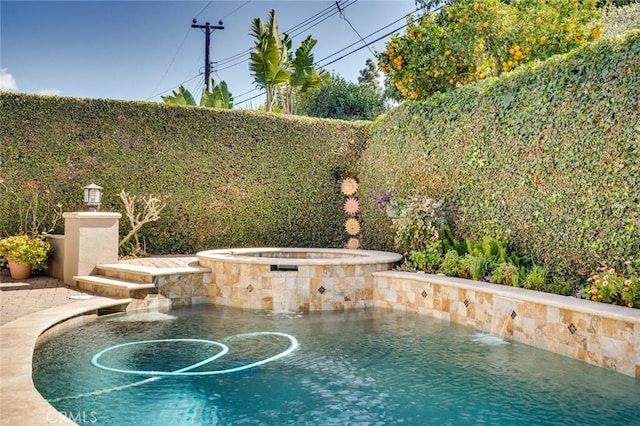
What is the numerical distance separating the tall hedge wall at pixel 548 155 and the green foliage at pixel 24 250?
683 centimetres

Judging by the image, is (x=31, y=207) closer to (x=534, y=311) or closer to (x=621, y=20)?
(x=534, y=311)

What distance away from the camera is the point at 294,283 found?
7.41 m

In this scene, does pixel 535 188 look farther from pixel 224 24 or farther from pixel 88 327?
pixel 224 24

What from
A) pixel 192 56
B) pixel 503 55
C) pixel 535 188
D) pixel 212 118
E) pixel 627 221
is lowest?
pixel 627 221

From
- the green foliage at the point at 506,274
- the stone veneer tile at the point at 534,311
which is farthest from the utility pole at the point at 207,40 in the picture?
the stone veneer tile at the point at 534,311

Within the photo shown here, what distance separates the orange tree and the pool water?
479cm

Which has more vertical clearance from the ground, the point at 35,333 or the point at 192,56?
the point at 192,56

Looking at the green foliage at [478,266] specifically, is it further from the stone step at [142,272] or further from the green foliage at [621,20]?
the green foliage at [621,20]

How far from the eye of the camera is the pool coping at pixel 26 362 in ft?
8.58

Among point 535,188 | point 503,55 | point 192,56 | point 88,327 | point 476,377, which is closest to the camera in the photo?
point 476,377

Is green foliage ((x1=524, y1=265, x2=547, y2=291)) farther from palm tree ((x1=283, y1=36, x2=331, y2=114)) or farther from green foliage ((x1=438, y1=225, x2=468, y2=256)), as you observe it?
palm tree ((x1=283, y1=36, x2=331, y2=114))

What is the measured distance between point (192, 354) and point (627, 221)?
4.94 m

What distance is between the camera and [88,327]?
234 inches

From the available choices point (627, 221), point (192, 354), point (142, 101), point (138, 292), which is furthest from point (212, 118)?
point (627, 221)
